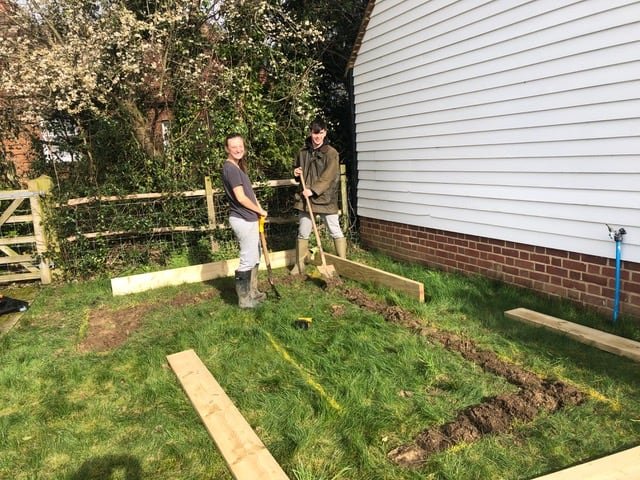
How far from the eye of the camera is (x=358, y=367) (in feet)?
12.9

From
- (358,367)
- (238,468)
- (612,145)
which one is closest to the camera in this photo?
(238,468)

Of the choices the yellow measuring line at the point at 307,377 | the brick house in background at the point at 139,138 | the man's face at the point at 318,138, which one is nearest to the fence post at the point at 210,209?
the brick house in background at the point at 139,138

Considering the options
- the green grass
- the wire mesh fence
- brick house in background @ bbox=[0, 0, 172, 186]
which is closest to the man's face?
the wire mesh fence

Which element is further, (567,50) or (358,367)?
(567,50)

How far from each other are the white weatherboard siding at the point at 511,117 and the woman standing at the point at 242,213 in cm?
267

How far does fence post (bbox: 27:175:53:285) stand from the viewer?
7.20 m

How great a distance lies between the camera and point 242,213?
17.7 ft

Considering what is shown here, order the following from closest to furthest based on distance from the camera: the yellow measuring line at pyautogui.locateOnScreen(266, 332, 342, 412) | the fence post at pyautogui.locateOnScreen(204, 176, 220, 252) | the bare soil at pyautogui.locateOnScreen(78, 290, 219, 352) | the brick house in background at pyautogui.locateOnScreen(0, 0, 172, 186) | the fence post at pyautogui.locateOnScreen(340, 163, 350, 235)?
the yellow measuring line at pyautogui.locateOnScreen(266, 332, 342, 412)
the bare soil at pyautogui.locateOnScreen(78, 290, 219, 352)
the fence post at pyautogui.locateOnScreen(204, 176, 220, 252)
the brick house in background at pyautogui.locateOnScreen(0, 0, 172, 186)
the fence post at pyautogui.locateOnScreen(340, 163, 350, 235)

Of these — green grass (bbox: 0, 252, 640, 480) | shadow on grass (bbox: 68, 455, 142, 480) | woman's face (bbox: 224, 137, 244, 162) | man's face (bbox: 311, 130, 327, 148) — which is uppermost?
man's face (bbox: 311, 130, 327, 148)

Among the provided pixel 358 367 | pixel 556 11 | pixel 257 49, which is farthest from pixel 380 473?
pixel 257 49

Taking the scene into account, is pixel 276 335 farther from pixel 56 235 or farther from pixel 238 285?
pixel 56 235

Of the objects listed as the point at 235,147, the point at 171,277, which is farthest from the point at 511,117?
the point at 171,277

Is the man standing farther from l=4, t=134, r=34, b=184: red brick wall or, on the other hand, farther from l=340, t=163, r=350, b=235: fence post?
l=4, t=134, r=34, b=184: red brick wall

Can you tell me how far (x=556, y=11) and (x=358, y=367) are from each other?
3.90 metres
